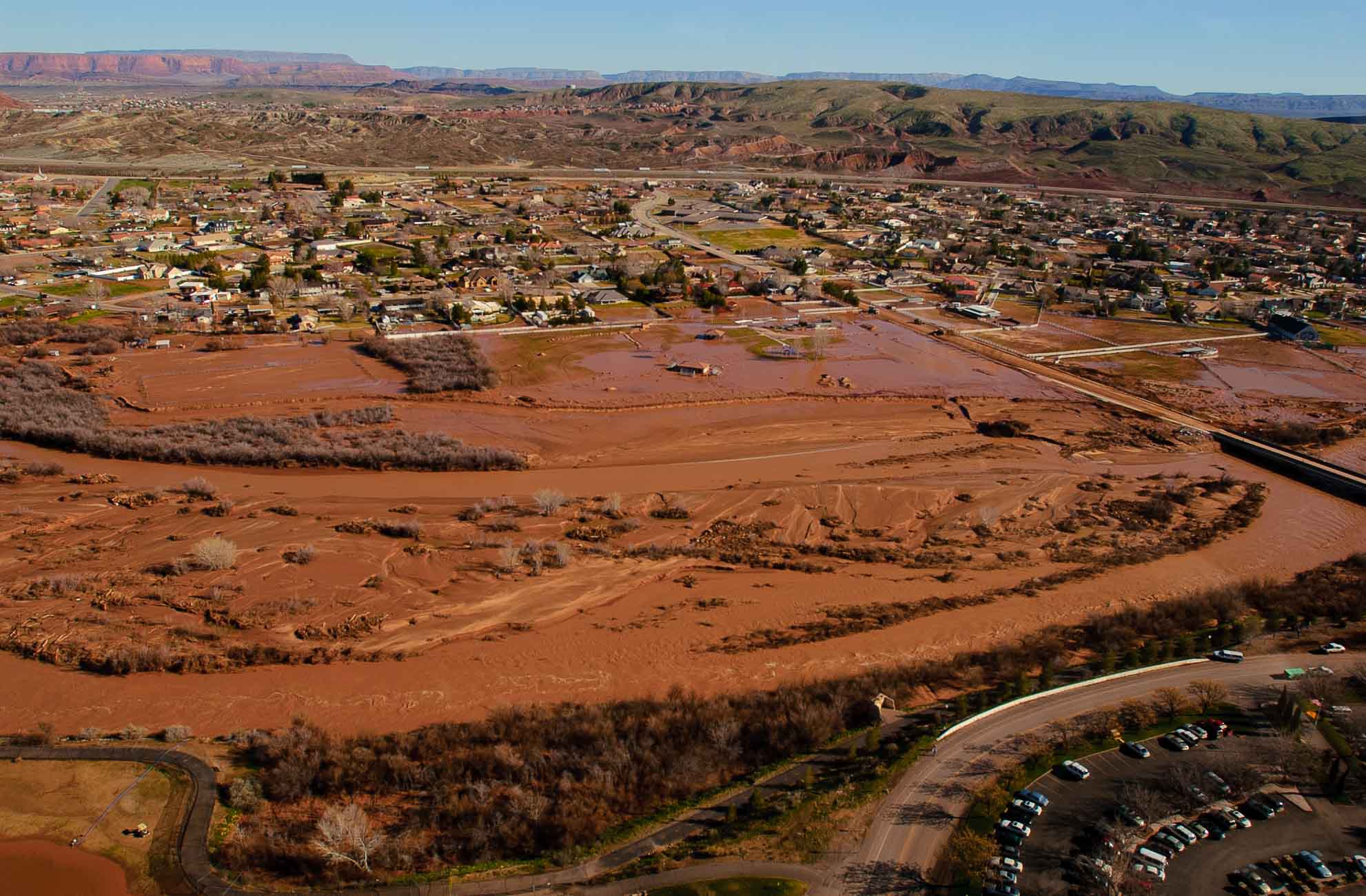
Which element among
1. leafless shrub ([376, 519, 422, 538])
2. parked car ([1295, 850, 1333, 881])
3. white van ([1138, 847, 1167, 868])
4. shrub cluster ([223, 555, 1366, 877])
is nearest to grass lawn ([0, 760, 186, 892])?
shrub cluster ([223, 555, 1366, 877])

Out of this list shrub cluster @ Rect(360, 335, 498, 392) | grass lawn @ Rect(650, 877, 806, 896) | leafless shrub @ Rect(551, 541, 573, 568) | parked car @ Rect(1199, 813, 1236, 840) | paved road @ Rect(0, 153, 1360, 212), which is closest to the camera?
grass lawn @ Rect(650, 877, 806, 896)

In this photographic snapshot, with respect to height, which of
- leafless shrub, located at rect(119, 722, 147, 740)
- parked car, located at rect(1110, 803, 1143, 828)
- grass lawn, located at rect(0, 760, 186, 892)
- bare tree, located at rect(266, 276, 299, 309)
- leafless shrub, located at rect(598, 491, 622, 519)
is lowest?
grass lawn, located at rect(0, 760, 186, 892)

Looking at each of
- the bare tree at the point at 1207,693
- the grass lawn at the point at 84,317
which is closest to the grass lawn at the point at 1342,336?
the bare tree at the point at 1207,693

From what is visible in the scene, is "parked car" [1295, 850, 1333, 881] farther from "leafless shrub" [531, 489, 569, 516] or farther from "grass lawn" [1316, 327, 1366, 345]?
"grass lawn" [1316, 327, 1366, 345]

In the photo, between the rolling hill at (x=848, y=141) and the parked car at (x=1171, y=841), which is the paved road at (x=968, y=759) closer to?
the parked car at (x=1171, y=841)

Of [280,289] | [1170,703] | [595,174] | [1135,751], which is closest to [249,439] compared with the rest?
[280,289]

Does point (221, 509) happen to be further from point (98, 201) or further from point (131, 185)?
point (131, 185)

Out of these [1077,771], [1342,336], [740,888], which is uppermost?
[1342,336]

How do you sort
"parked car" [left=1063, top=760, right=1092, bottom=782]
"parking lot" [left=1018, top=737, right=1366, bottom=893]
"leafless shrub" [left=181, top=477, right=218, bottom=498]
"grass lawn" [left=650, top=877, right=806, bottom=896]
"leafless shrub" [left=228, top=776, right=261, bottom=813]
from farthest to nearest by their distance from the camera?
"leafless shrub" [left=181, top=477, right=218, bottom=498] → "parked car" [left=1063, top=760, right=1092, bottom=782] → "leafless shrub" [left=228, top=776, right=261, bottom=813] → "parking lot" [left=1018, top=737, right=1366, bottom=893] → "grass lawn" [left=650, top=877, right=806, bottom=896]
